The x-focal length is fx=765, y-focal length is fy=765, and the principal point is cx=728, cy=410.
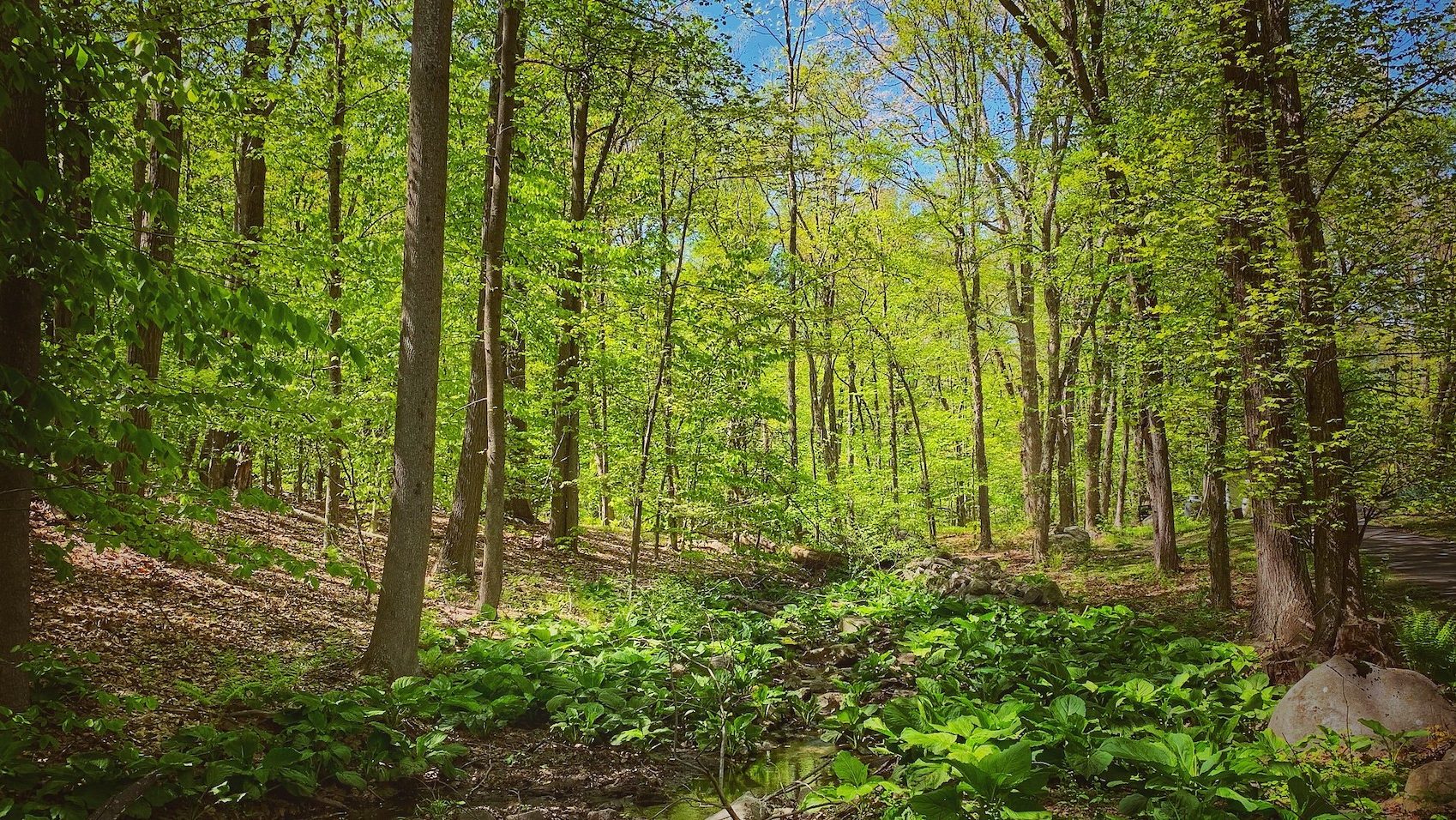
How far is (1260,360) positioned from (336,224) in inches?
464

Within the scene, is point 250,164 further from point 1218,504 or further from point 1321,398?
point 1218,504

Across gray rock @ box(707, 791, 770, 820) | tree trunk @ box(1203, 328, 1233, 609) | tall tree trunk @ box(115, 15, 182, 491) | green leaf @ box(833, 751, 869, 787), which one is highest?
tall tree trunk @ box(115, 15, 182, 491)

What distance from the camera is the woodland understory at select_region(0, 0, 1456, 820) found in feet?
12.0

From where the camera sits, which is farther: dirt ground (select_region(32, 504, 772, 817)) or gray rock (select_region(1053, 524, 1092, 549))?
gray rock (select_region(1053, 524, 1092, 549))

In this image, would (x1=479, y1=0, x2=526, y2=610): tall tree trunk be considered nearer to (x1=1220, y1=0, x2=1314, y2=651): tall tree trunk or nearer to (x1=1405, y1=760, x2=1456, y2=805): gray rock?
(x1=1220, y1=0, x2=1314, y2=651): tall tree trunk

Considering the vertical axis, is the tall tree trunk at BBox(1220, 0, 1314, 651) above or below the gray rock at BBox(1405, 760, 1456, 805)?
above

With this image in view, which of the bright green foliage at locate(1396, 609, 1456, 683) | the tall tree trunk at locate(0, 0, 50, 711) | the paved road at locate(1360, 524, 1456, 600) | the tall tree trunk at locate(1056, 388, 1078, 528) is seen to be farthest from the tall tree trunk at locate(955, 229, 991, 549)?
the tall tree trunk at locate(0, 0, 50, 711)

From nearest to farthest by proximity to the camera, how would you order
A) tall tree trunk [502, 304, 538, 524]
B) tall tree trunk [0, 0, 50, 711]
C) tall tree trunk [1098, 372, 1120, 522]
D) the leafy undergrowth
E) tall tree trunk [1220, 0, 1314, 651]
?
tall tree trunk [0, 0, 50, 711] < the leafy undergrowth < tall tree trunk [1220, 0, 1314, 651] < tall tree trunk [502, 304, 538, 524] < tall tree trunk [1098, 372, 1120, 522]

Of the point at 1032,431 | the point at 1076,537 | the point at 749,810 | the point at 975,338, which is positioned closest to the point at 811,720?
the point at 749,810

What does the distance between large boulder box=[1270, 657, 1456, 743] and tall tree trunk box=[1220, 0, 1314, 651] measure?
1627mm

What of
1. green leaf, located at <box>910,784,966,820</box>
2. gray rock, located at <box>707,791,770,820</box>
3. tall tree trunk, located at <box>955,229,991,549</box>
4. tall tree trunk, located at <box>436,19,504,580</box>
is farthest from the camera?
tall tree trunk, located at <box>955,229,991,549</box>

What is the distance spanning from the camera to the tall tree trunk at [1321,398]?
6086 mm

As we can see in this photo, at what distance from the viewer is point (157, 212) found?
3.01 metres

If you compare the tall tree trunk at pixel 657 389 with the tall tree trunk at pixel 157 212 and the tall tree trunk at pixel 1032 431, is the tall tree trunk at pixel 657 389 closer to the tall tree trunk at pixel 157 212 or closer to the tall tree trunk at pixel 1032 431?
the tall tree trunk at pixel 157 212
